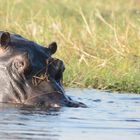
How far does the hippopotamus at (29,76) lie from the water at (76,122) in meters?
0.19

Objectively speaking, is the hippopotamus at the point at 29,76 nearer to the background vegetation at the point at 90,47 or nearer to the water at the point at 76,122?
the water at the point at 76,122

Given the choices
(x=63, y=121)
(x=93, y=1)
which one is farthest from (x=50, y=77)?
(x=93, y=1)

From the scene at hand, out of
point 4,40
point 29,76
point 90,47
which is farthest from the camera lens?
point 90,47

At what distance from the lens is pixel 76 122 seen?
271 inches

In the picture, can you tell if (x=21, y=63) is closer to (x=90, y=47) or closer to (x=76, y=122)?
(x=76, y=122)

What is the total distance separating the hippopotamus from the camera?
780cm

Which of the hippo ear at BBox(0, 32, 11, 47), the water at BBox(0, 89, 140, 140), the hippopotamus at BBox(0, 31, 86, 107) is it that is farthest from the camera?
the hippo ear at BBox(0, 32, 11, 47)

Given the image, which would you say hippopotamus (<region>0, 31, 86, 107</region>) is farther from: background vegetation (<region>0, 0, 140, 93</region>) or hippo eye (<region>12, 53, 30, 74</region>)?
background vegetation (<region>0, 0, 140, 93</region>)

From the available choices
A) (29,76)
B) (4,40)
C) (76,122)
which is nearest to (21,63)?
(29,76)

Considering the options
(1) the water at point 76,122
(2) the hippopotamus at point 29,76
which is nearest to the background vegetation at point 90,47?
(1) the water at point 76,122

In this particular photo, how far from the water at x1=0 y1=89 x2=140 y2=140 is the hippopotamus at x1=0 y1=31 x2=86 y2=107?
0.19 meters

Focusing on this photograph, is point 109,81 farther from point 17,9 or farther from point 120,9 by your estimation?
point 120,9

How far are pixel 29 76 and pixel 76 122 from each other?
123cm

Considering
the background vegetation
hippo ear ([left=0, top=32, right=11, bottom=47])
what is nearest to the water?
hippo ear ([left=0, top=32, right=11, bottom=47])
